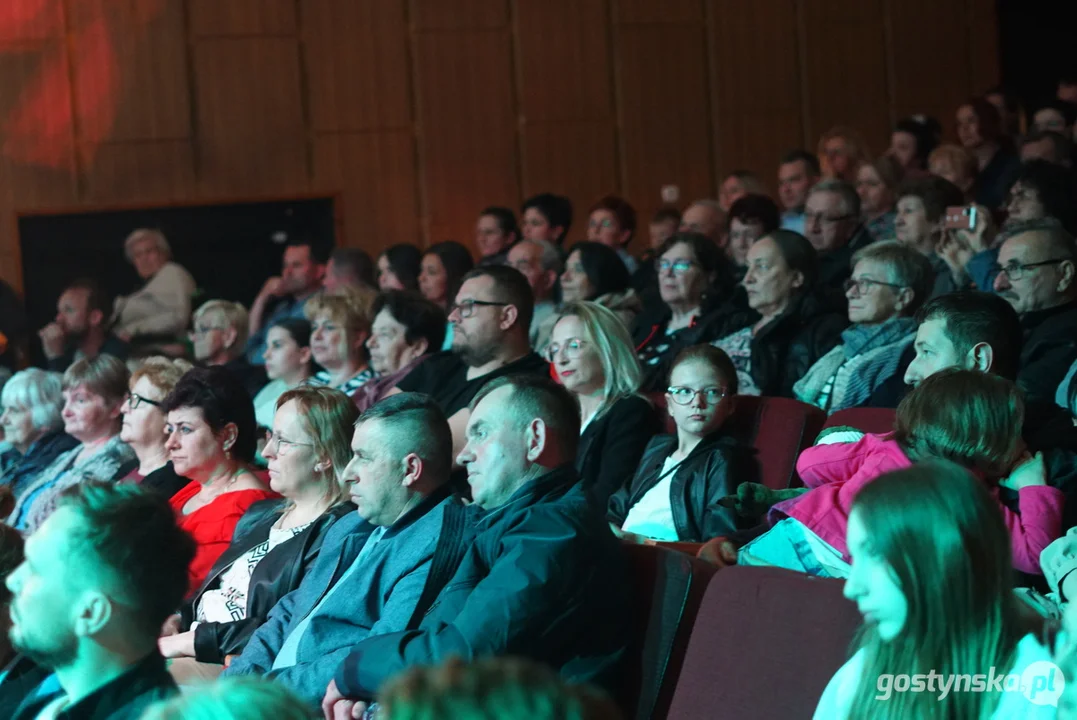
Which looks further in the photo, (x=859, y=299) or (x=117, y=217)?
(x=117, y=217)

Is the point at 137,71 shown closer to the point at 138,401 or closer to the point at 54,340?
the point at 54,340

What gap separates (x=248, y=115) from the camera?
7914 mm

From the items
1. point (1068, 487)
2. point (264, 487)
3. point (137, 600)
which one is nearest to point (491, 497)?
point (137, 600)

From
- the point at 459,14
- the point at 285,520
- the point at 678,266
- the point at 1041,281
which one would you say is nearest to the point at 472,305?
the point at 678,266

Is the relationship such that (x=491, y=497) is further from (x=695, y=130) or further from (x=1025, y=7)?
(x=1025, y=7)

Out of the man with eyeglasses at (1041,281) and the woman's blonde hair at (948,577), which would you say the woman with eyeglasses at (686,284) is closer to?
the man with eyeglasses at (1041,281)

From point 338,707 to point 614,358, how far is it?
1.66 m

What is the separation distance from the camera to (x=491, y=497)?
101 inches

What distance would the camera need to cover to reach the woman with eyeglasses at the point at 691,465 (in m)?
3.20

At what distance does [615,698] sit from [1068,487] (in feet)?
3.03

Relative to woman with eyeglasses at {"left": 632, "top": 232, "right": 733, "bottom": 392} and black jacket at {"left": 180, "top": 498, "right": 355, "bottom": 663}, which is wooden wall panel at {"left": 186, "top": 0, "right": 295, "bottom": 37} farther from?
black jacket at {"left": 180, "top": 498, "right": 355, "bottom": 663}

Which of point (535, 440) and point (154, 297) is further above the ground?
point (154, 297)

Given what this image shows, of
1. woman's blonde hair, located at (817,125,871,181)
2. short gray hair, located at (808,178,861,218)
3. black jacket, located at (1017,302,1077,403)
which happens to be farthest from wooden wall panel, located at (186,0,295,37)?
black jacket, located at (1017,302,1077,403)

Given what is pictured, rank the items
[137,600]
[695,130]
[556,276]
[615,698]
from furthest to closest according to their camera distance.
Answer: [695,130], [556,276], [615,698], [137,600]
